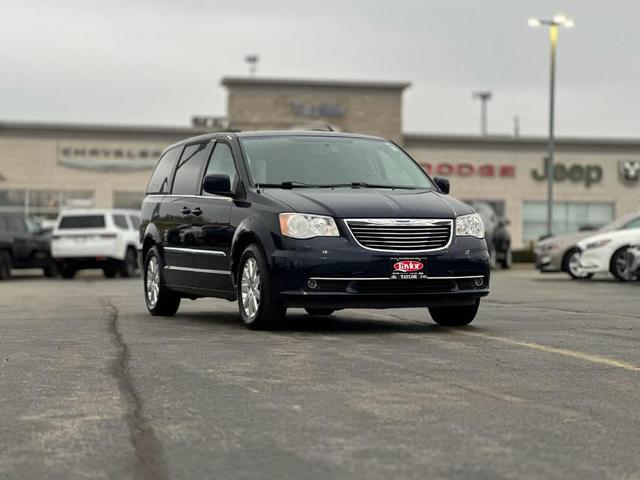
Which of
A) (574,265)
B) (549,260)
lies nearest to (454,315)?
(574,265)

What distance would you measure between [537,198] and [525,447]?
60376 mm

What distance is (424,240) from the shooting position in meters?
11.7

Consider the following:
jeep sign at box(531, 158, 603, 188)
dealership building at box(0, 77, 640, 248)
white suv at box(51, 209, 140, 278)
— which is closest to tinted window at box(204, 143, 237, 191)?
white suv at box(51, 209, 140, 278)

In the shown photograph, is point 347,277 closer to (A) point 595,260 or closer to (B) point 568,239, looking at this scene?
(A) point 595,260

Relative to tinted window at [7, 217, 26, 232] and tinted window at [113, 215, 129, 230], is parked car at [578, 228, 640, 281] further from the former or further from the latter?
tinted window at [7, 217, 26, 232]

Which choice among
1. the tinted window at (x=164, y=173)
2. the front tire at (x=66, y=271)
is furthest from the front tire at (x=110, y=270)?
the tinted window at (x=164, y=173)

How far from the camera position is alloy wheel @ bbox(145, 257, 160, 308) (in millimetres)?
14461

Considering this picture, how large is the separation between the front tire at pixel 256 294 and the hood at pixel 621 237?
13680 mm

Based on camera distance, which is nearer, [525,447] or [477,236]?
[525,447]


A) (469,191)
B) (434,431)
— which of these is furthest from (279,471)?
(469,191)

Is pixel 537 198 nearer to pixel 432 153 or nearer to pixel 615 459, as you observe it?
pixel 432 153

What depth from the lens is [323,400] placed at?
23.9 ft

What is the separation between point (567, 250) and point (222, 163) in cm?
1489

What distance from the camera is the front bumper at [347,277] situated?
11.4m
